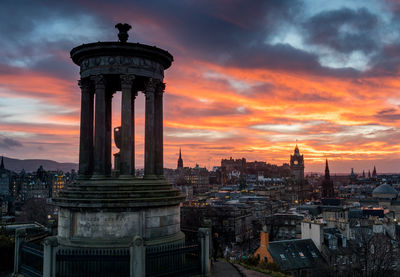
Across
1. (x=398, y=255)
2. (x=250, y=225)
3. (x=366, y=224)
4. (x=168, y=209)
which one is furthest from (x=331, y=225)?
(x=168, y=209)

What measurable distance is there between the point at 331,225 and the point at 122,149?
2839 inches

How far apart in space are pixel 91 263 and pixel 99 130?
682 cm

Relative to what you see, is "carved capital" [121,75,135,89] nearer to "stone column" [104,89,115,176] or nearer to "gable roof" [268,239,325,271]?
"stone column" [104,89,115,176]

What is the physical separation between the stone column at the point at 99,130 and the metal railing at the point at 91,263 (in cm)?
473

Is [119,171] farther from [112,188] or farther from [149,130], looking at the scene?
[149,130]

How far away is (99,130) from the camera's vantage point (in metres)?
20.5

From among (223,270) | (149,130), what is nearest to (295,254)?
(223,270)

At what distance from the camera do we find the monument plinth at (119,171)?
1866cm

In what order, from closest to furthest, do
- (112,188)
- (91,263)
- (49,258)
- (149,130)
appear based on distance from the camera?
(49,258) < (91,263) < (112,188) < (149,130)

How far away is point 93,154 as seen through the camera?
22375 millimetres

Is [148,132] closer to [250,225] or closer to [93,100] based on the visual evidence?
[93,100]

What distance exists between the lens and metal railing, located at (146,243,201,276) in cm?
1717

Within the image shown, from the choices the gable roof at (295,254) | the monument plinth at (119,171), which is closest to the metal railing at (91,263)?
the monument plinth at (119,171)

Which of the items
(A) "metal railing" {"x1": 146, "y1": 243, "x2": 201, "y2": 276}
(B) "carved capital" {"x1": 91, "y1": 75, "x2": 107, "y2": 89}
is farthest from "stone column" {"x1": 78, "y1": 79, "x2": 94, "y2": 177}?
(A) "metal railing" {"x1": 146, "y1": 243, "x2": 201, "y2": 276}
